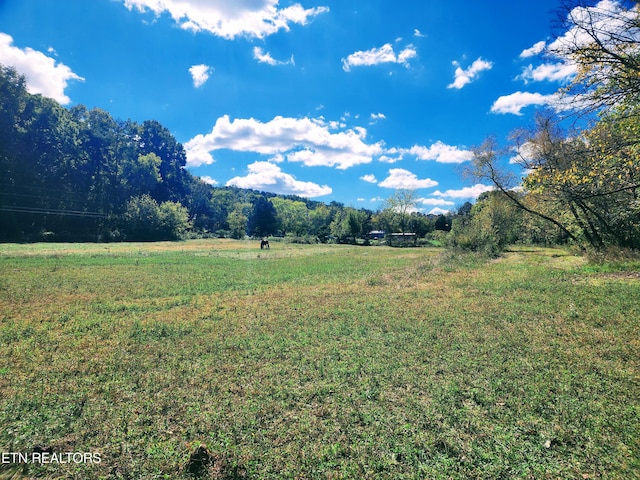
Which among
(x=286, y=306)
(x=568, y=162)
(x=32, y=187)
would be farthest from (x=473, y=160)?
(x=32, y=187)

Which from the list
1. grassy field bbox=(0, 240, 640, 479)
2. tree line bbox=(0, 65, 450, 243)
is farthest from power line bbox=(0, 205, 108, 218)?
grassy field bbox=(0, 240, 640, 479)

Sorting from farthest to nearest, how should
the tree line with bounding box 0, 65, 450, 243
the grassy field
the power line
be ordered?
1. the tree line with bounding box 0, 65, 450, 243
2. the power line
3. the grassy field

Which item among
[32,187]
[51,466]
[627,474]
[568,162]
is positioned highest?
[32,187]

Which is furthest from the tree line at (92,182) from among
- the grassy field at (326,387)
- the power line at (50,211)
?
the grassy field at (326,387)

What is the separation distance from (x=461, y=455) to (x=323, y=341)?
13.6 feet

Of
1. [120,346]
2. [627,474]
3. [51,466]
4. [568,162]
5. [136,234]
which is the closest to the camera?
[627,474]

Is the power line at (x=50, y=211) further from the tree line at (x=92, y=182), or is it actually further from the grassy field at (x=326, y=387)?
the grassy field at (x=326, y=387)

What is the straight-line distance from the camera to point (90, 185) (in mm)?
61156

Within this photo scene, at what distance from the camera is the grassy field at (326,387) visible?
3.58 meters

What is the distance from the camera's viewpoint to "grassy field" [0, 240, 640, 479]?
3.58 meters

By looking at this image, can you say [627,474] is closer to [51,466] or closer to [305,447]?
[305,447]

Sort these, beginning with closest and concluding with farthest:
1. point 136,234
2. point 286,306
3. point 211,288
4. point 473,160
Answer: point 286,306 < point 211,288 < point 473,160 < point 136,234

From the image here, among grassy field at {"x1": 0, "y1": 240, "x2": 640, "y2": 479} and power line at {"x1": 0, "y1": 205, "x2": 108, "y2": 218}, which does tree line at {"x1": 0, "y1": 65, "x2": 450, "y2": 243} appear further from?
grassy field at {"x1": 0, "y1": 240, "x2": 640, "y2": 479}

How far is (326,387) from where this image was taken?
17.1ft
